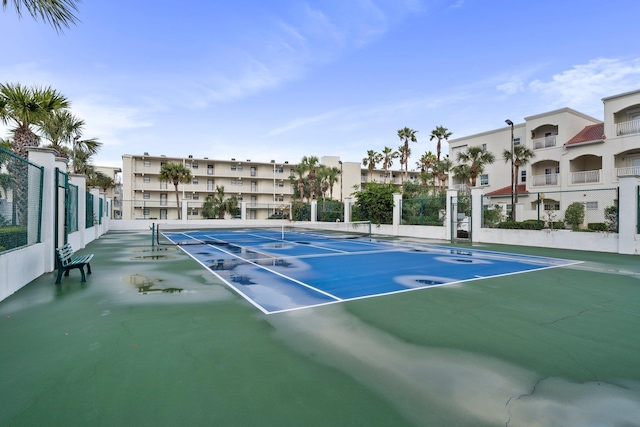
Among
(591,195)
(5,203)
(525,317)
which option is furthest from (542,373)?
(591,195)

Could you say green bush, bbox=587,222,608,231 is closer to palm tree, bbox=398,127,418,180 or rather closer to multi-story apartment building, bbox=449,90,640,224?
multi-story apartment building, bbox=449,90,640,224

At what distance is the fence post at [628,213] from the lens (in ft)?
49.7

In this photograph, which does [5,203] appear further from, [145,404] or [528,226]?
[528,226]

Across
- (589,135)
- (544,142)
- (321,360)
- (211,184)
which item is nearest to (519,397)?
(321,360)

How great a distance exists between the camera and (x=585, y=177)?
32.9 meters

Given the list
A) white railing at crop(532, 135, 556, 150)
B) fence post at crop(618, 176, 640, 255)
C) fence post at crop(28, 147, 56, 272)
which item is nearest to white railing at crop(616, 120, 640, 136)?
white railing at crop(532, 135, 556, 150)

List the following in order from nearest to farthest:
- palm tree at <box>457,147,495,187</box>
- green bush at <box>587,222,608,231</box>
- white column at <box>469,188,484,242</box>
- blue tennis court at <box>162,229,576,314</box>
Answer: blue tennis court at <box>162,229,576,314</box>, green bush at <box>587,222,608,231</box>, white column at <box>469,188,484,242</box>, palm tree at <box>457,147,495,187</box>

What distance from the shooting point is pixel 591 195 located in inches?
1176

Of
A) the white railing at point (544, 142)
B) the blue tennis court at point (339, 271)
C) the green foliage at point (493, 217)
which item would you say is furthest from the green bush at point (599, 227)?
the white railing at point (544, 142)

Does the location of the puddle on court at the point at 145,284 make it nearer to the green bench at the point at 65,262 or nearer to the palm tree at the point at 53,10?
the green bench at the point at 65,262

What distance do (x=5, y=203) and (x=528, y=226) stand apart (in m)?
22.4

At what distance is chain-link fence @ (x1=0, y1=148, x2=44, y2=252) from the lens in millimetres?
7064

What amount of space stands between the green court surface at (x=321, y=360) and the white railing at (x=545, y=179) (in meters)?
32.5

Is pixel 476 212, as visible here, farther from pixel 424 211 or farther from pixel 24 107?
pixel 24 107
